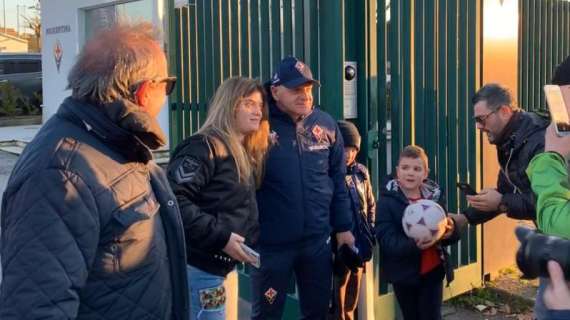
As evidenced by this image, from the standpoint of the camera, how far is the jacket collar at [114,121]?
2.11 metres

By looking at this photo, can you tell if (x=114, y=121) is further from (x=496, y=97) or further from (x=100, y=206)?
(x=496, y=97)

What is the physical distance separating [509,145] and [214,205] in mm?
1739

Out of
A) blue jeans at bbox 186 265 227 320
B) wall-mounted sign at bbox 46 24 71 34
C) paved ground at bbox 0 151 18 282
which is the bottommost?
paved ground at bbox 0 151 18 282

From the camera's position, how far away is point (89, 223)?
199 cm

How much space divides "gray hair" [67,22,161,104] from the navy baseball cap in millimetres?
1667

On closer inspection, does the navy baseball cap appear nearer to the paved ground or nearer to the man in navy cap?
the man in navy cap

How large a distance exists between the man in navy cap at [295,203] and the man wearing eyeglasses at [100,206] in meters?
1.49

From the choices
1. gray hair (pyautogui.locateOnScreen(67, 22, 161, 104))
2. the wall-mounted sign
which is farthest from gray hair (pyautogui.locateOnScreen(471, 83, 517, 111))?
the wall-mounted sign

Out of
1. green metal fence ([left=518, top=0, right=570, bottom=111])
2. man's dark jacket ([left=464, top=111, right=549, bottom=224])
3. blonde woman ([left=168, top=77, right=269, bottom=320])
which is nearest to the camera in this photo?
blonde woman ([left=168, top=77, right=269, bottom=320])

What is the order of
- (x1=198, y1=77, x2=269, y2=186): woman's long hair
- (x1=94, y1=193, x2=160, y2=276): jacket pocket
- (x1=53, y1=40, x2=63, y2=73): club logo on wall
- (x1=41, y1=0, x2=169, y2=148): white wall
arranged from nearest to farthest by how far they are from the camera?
1. (x1=94, y1=193, x2=160, y2=276): jacket pocket
2. (x1=198, y1=77, x2=269, y2=186): woman's long hair
3. (x1=41, y1=0, x2=169, y2=148): white wall
4. (x1=53, y1=40, x2=63, y2=73): club logo on wall

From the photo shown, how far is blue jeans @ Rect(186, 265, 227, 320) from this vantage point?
10.7ft

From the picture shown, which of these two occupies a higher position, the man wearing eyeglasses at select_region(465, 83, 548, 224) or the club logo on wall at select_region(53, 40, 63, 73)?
the club logo on wall at select_region(53, 40, 63, 73)

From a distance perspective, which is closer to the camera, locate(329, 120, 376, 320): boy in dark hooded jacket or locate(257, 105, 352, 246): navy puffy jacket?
locate(257, 105, 352, 246): navy puffy jacket

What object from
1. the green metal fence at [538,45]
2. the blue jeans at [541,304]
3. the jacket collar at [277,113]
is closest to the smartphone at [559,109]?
the blue jeans at [541,304]
